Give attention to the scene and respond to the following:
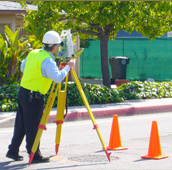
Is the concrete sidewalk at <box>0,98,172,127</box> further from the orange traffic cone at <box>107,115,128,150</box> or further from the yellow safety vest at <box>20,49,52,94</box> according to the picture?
the yellow safety vest at <box>20,49,52,94</box>

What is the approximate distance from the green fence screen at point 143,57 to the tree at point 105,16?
6.45m

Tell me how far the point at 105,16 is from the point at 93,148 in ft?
26.4

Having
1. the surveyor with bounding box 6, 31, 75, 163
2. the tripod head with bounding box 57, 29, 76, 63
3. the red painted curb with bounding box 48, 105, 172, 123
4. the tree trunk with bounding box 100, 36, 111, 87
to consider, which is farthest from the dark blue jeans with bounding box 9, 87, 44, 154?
the tree trunk with bounding box 100, 36, 111, 87

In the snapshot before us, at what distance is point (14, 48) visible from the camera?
16062 millimetres

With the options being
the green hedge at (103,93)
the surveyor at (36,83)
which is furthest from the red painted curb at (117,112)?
the surveyor at (36,83)

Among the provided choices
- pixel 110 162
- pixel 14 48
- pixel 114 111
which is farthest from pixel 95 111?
pixel 110 162

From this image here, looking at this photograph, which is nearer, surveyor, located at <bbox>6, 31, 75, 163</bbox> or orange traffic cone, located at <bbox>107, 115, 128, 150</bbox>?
surveyor, located at <bbox>6, 31, 75, 163</bbox>

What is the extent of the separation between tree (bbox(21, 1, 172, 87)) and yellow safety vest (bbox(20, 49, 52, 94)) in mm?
9035

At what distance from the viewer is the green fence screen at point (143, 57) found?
24.5 metres

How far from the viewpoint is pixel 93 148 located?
9242 millimetres

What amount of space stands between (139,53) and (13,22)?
6.91m

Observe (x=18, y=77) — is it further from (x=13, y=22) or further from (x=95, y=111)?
(x=13, y=22)

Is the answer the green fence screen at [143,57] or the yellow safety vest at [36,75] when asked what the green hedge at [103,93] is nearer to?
the green fence screen at [143,57]

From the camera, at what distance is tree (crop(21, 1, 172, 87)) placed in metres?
16.6
